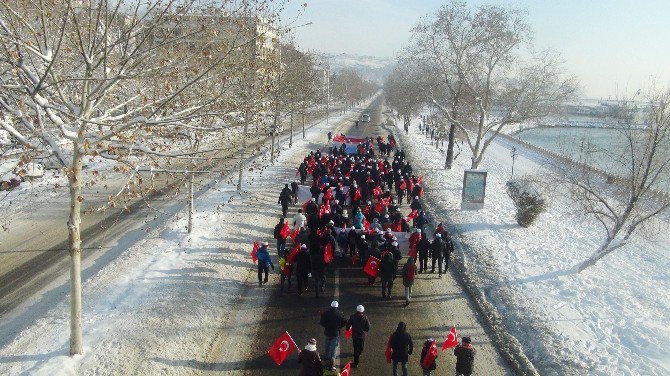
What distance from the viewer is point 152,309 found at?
1066 cm

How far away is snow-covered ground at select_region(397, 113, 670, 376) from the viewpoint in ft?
31.6

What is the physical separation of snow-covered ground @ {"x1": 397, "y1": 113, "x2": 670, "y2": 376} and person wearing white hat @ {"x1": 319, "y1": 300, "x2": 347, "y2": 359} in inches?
156

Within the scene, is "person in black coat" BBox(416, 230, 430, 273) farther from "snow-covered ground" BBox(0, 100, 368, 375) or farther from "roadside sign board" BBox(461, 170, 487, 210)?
"roadside sign board" BBox(461, 170, 487, 210)

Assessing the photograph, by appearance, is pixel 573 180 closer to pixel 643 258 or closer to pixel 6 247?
pixel 643 258

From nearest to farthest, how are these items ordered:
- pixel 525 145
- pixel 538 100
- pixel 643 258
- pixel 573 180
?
1. pixel 573 180
2. pixel 643 258
3. pixel 538 100
4. pixel 525 145

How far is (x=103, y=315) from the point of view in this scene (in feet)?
33.9

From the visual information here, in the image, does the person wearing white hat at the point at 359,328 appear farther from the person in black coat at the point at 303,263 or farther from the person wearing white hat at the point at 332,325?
the person in black coat at the point at 303,263

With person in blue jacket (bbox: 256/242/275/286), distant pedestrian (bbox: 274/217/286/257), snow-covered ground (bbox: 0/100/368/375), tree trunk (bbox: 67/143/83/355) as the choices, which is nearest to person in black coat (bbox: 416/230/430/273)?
distant pedestrian (bbox: 274/217/286/257)

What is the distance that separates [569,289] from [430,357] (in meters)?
6.35

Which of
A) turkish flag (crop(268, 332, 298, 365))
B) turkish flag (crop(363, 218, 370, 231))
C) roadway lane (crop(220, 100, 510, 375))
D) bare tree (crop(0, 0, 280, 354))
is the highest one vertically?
bare tree (crop(0, 0, 280, 354))

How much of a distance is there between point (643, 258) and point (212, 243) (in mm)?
15382

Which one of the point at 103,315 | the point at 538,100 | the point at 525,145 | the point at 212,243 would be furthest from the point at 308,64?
the point at 525,145

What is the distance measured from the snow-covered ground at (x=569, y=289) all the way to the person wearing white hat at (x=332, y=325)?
396 cm

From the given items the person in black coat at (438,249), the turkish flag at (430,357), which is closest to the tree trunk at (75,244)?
the turkish flag at (430,357)
